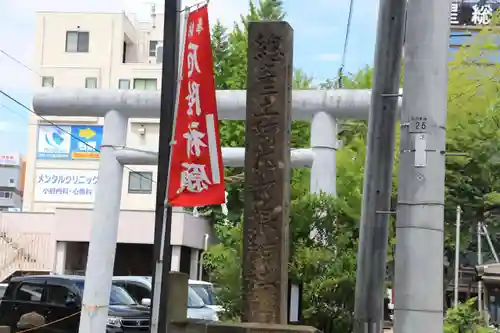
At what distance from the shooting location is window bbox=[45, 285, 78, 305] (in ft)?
47.0

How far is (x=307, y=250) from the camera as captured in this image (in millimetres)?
8359

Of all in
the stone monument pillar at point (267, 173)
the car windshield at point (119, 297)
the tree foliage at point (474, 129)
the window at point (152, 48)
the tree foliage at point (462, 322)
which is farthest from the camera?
the window at point (152, 48)

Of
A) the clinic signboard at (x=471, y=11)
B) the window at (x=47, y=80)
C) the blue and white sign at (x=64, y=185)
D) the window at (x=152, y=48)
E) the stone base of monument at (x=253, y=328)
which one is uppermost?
the clinic signboard at (x=471, y=11)

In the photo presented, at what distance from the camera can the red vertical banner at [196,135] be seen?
6.73 m

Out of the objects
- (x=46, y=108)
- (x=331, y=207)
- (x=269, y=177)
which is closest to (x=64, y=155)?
(x=46, y=108)

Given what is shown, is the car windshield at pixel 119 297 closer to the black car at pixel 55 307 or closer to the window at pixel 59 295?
the black car at pixel 55 307

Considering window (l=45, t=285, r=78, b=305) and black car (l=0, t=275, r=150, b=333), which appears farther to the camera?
window (l=45, t=285, r=78, b=305)

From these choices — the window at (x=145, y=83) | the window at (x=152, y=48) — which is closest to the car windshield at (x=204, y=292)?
the window at (x=145, y=83)

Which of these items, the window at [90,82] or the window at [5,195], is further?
the window at [5,195]

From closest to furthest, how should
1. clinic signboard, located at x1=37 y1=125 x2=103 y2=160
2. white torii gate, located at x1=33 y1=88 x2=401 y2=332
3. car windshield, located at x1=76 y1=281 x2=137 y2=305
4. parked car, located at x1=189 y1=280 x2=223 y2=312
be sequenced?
white torii gate, located at x1=33 y1=88 x2=401 y2=332, car windshield, located at x1=76 y1=281 x2=137 y2=305, parked car, located at x1=189 y1=280 x2=223 y2=312, clinic signboard, located at x1=37 y1=125 x2=103 y2=160

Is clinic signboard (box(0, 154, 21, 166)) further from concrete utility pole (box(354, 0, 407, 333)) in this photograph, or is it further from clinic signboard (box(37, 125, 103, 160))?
concrete utility pole (box(354, 0, 407, 333))

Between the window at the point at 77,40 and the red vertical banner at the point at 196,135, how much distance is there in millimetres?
31826

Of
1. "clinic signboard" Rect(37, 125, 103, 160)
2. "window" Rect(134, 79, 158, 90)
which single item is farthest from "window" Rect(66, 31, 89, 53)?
"clinic signboard" Rect(37, 125, 103, 160)

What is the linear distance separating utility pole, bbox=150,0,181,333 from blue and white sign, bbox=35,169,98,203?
29418mm
